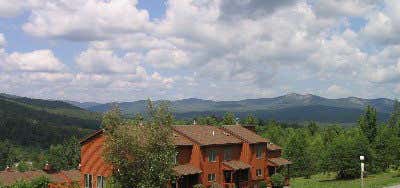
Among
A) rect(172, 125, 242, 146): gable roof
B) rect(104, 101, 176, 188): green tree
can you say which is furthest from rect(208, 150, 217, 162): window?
rect(104, 101, 176, 188): green tree

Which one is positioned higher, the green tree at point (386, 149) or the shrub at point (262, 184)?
the green tree at point (386, 149)

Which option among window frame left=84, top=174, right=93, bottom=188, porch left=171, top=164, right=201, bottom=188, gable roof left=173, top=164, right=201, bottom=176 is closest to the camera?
gable roof left=173, top=164, right=201, bottom=176

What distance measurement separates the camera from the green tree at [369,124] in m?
86.4

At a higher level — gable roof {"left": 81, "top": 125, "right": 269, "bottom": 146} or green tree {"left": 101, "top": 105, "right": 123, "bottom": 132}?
green tree {"left": 101, "top": 105, "right": 123, "bottom": 132}

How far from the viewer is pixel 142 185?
29547mm

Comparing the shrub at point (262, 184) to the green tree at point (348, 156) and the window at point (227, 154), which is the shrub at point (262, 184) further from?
the green tree at point (348, 156)

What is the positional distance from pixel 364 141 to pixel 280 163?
47.6ft

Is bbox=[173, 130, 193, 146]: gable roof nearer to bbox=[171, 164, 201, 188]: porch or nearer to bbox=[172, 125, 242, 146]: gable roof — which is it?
bbox=[172, 125, 242, 146]: gable roof

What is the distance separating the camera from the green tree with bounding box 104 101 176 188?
29.6 meters

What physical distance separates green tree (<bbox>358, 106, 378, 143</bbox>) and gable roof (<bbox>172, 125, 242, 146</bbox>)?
38011 millimetres

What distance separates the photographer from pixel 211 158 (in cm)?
5241

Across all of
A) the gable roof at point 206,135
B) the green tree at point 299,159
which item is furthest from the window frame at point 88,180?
the green tree at point 299,159

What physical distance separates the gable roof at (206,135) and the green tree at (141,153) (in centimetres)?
2028

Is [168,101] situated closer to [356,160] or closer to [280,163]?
[280,163]
